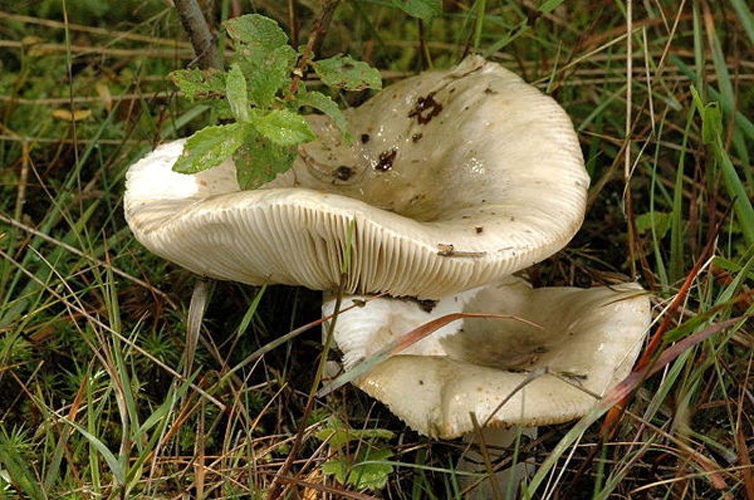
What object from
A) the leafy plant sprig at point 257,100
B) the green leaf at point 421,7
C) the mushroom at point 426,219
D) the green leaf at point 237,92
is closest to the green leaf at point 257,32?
the leafy plant sprig at point 257,100

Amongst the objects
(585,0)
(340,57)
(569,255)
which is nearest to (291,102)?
(340,57)

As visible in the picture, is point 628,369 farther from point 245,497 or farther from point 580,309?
point 245,497

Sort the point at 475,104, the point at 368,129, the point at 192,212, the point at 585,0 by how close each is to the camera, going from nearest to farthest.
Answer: the point at 192,212
the point at 475,104
the point at 368,129
the point at 585,0

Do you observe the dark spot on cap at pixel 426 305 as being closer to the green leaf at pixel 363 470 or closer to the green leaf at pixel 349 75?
the green leaf at pixel 363 470

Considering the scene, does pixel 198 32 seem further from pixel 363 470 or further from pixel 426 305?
pixel 363 470

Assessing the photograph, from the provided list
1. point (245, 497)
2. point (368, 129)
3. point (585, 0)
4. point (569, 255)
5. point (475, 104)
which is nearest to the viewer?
point (245, 497)

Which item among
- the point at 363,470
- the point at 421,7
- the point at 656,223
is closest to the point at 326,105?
the point at 421,7

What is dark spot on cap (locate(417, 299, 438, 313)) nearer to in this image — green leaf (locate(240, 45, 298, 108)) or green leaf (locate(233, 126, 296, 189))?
green leaf (locate(233, 126, 296, 189))
